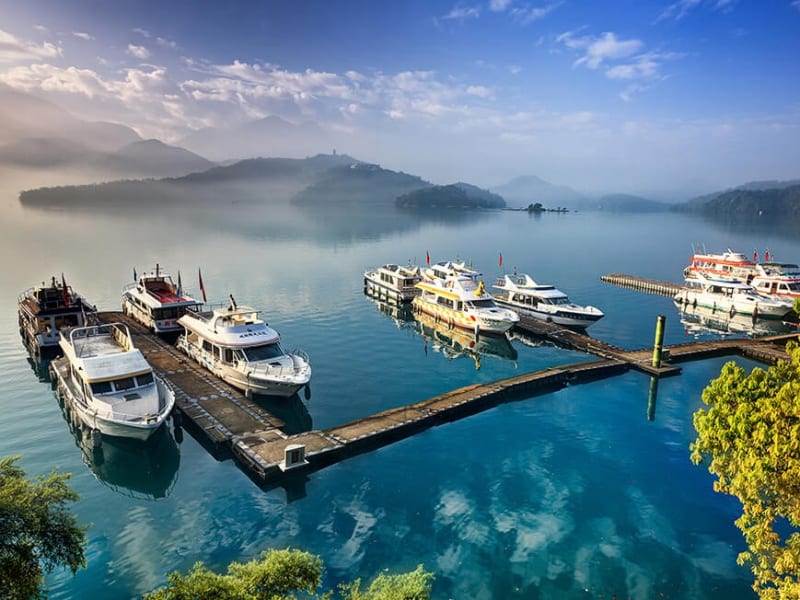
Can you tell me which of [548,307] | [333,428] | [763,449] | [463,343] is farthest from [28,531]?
[548,307]

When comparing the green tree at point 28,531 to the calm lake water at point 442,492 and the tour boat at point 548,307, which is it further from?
the tour boat at point 548,307

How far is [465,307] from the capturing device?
187 ft

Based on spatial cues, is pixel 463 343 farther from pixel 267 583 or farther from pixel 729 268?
pixel 729 268

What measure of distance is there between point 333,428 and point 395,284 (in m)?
43.0

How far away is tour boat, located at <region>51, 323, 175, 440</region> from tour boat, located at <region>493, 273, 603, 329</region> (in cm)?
4302

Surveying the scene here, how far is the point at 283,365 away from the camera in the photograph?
3756 cm

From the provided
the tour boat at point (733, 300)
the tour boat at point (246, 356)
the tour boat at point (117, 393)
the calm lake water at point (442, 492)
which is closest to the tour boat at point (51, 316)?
the calm lake water at point (442, 492)

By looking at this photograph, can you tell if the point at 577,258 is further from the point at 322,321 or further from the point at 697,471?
the point at 697,471

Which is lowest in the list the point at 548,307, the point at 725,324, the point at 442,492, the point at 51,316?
the point at 442,492

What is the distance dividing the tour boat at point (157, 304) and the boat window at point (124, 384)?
65.5 ft

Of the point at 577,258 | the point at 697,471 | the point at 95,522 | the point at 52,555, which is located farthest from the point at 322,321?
the point at 577,258

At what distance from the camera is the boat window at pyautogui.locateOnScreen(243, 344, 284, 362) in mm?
37919

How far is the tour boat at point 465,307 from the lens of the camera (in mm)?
54719

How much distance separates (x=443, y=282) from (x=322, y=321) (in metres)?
16.3
